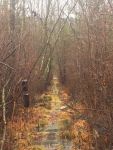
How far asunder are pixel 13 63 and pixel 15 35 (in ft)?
2.26

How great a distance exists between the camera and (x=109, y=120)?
6.43 meters

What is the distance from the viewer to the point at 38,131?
9492 millimetres

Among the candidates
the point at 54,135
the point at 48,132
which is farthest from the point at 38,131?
the point at 54,135

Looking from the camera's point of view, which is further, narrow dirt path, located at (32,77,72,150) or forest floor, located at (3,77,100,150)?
narrow dirt path, located at (32,77,72,150)

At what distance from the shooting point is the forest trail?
26.3ft

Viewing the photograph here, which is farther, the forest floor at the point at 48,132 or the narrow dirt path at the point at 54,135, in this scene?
the narrow dirt path at the point at 54,135

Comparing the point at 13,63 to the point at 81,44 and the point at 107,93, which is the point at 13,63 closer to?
the point at 81,44

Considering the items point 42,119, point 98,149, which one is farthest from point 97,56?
point 42,119

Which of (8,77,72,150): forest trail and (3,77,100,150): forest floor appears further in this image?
(8,77,72,150): forest trail

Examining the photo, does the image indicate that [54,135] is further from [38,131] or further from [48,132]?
[38,131]

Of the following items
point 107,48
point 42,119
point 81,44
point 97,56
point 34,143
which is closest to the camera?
point 107,48

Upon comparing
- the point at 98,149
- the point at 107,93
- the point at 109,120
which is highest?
the point at 107,93

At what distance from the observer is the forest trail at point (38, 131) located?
316 inches

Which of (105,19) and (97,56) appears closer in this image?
(105,19)
